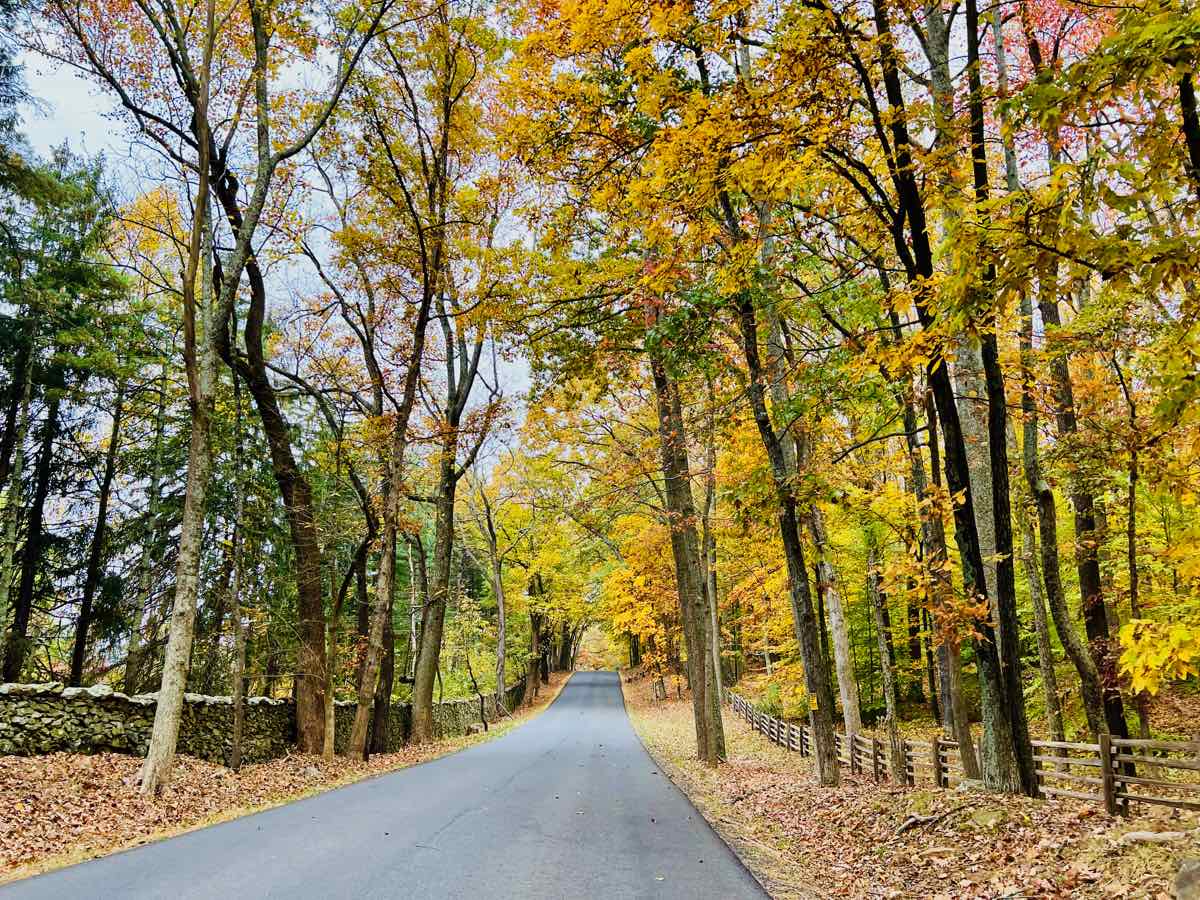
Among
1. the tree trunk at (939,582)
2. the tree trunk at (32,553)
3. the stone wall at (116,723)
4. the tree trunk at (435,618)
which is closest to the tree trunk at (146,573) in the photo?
the tree trunk at (32,553)

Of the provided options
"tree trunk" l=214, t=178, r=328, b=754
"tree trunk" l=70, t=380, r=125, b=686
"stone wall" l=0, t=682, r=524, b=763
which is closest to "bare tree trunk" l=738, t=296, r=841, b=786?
"tree trunk" l=214, t=178, r=328, b=754

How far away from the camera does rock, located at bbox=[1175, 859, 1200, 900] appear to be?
3.90 meters

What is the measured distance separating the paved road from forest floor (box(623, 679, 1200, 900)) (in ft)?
2.37

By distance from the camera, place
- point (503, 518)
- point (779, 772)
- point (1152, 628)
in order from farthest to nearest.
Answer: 1. point (503, 518)
2. point (779, 772)
3. point (1152, 628)

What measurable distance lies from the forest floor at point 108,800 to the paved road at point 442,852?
610 mm

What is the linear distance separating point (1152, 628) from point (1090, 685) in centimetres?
956

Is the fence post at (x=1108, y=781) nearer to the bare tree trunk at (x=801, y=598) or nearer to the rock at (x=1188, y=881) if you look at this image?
the rock at (x=1188, y=881)

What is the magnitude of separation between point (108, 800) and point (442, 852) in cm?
530

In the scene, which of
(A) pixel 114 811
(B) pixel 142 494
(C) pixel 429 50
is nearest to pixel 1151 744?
(A) pixel 114 811

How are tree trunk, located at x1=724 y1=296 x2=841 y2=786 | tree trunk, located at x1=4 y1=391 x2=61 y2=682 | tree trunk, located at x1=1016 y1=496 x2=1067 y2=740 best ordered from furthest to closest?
tree trunk, located at x1=4 y1=391 x2=61 y2=682 → tree trunk, located at x1=1016 y1=496 x2=1067 y2=740 → tree trunk, located at x1=724 y1=296 x2=841 y2=786

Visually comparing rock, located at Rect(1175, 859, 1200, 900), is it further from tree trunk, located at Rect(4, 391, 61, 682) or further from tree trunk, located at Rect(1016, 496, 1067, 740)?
tree trunk, located at Rect(4, 391, 61, 682)

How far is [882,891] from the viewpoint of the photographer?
18.0 feet

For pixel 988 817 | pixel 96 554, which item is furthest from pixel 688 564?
pixel 96 554

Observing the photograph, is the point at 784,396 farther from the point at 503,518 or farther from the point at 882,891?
the point at 503,518
